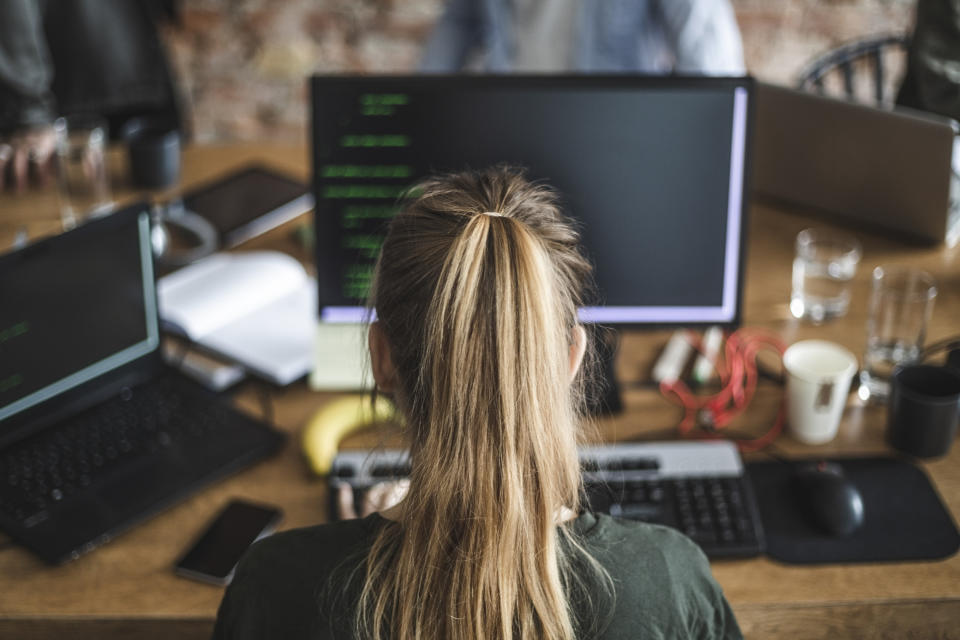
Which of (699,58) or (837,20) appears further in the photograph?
(837,20)

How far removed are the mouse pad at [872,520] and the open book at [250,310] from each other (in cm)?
68

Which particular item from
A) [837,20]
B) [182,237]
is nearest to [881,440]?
[182,237]

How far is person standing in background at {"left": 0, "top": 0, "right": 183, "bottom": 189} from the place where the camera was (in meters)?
2.27

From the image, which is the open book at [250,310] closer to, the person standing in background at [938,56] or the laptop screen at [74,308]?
the laptop screen at [74,308]

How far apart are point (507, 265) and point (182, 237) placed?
118cm

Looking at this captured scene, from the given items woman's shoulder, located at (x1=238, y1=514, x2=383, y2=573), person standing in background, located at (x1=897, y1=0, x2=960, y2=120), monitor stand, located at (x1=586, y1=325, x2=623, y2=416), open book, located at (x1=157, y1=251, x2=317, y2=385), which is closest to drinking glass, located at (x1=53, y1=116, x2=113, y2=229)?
open book, located at (x1=157, y1=251, x2=317, y2=385)

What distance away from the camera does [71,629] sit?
1.14m

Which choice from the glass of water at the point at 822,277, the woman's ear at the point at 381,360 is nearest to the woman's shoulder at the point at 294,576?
the woman's ear at the point at 381,360

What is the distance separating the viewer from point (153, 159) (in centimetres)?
201

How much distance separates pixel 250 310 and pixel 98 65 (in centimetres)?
133

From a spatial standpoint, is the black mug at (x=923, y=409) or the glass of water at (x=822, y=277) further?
the glass of water at (x=822, y=277)

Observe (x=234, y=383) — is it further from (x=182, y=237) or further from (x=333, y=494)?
(x=182, y=237)

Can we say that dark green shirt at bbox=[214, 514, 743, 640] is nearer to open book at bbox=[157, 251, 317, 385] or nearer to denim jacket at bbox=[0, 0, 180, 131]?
open book at bbox=[157, 251, 317, 385]

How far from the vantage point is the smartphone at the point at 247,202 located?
188cm
